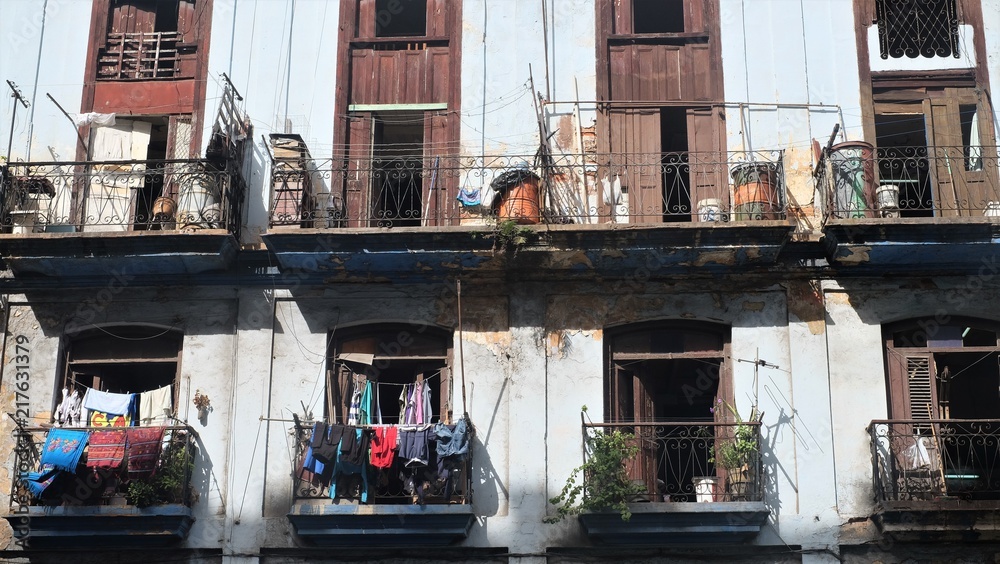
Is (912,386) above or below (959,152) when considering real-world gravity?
below

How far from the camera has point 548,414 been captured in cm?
1620

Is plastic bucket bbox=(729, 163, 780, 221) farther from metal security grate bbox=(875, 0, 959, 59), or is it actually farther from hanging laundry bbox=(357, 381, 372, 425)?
hanging laundry bbox=(357, 381, 372, 425)

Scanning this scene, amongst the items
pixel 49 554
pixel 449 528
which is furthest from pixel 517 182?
pixel 49 554

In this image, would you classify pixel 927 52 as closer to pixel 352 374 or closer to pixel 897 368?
pixel 897 368

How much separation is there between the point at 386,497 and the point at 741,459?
167 inches

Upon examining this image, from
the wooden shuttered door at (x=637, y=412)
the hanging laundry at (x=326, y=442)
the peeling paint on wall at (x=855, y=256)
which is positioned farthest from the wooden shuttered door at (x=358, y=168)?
the peeling paint on wall at (x=855, y=256)

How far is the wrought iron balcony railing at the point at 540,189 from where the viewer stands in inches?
659

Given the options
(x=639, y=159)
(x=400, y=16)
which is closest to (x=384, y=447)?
(x=639, y=159)

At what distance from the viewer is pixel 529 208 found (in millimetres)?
16625

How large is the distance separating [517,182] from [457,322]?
193cm

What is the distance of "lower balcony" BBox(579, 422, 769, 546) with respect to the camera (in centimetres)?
1520

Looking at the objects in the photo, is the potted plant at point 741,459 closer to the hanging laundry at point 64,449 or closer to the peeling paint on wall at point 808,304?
the peeling paint on wall at point 808,304

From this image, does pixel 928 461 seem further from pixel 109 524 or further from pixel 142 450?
pixel 109 524

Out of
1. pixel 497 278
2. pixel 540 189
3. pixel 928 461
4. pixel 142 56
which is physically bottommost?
pixel 928 461
